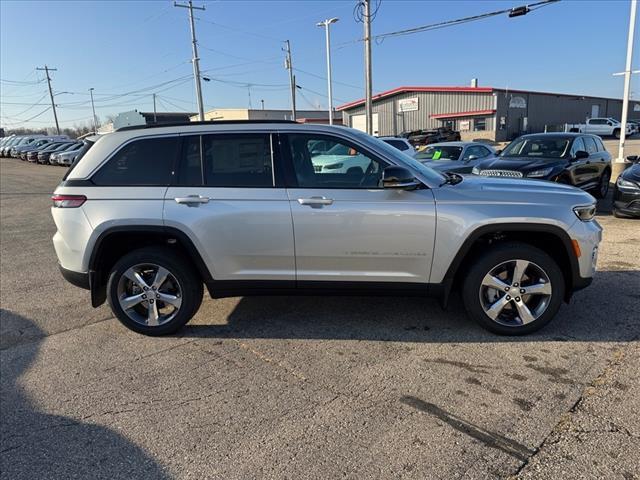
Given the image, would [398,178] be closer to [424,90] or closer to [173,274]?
[173,274]

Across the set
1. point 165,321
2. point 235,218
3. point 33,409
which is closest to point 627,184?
point 235,218

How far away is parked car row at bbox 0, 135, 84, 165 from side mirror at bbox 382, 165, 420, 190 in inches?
1160

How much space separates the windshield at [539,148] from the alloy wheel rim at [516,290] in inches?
261

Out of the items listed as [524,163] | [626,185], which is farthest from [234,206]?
[626,185]

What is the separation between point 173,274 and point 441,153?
1045 cm

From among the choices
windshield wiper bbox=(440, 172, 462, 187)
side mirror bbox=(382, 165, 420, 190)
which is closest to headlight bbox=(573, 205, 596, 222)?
windshield wiper bbox=(440, 172, 462, 187)

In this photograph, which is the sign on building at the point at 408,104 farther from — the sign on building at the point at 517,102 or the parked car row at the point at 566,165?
the parked car row at the point at 566,165

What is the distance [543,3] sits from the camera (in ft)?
51.7

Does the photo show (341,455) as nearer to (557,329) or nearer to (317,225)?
(317,225)

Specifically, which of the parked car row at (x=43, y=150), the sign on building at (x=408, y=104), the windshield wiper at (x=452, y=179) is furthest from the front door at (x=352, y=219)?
the sign on building at (x=408, y=104)

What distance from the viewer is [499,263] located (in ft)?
12.6

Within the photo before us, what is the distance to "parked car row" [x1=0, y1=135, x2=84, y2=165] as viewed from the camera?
3055cm

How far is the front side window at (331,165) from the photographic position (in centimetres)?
386

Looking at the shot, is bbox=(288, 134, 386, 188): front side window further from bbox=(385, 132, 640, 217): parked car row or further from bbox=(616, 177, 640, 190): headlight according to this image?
bbox=(616, 177, 640, 190): headlight
